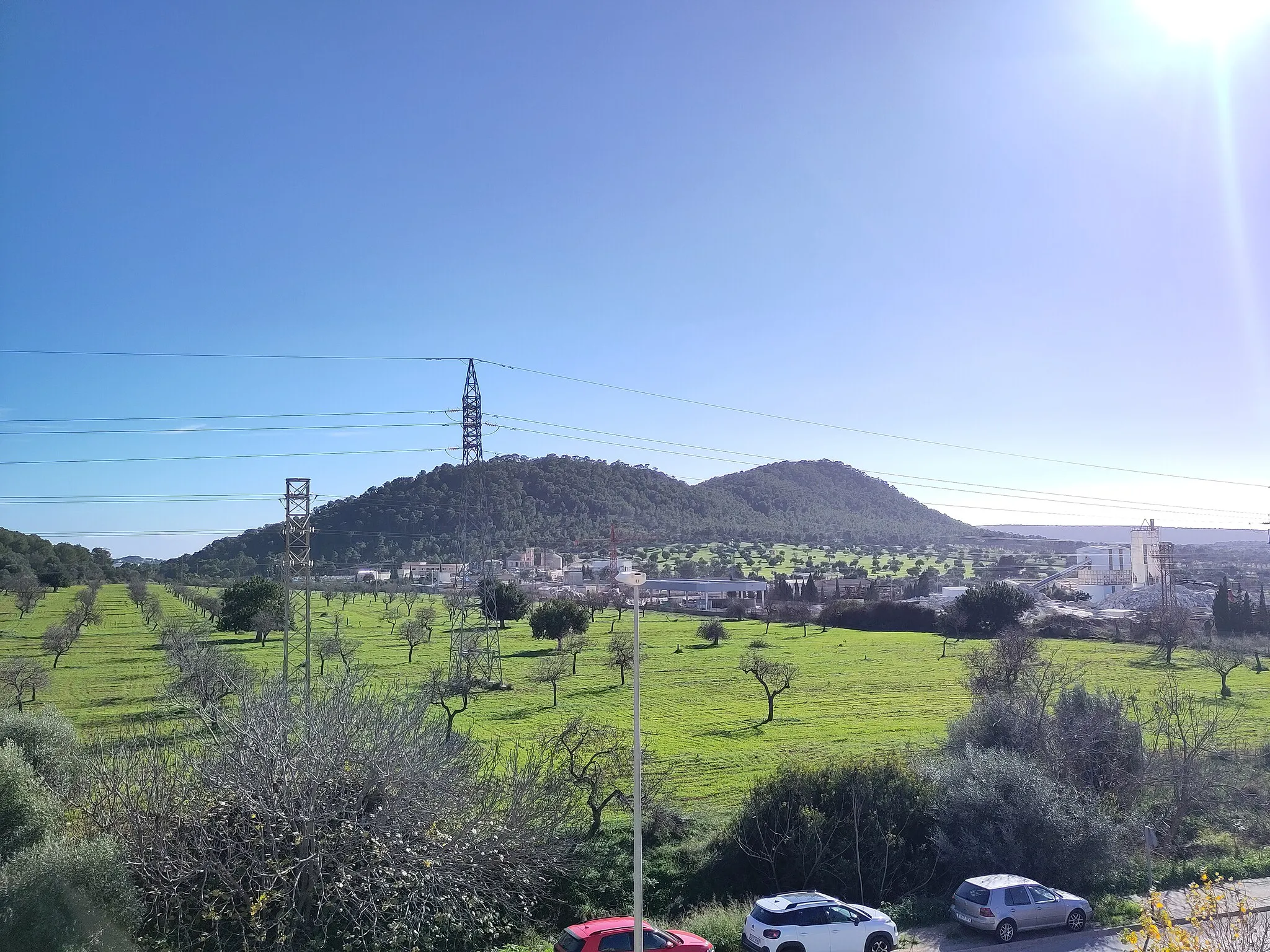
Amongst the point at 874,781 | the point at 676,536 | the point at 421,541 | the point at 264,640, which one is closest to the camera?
the point at 874,781

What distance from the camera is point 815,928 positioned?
1252cm

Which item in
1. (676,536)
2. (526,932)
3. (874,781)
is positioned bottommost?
(526,932)

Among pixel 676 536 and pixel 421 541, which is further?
pixel 421 541

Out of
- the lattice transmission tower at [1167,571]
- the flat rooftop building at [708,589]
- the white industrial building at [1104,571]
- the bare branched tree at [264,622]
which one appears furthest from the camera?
the white industrial building at [1104,571]

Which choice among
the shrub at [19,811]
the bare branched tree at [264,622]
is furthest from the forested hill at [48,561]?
the shrub at [19,811]

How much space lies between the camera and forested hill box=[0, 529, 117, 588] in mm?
41719

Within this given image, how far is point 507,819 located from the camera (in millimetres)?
16109

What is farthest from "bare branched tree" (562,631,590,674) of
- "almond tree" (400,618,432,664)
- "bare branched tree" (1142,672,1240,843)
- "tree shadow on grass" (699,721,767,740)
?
"bare branched tree" (1142,672,1240,843)

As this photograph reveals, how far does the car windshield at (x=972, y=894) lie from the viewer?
1366 centimetres

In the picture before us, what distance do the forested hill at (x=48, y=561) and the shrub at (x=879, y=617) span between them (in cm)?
5078

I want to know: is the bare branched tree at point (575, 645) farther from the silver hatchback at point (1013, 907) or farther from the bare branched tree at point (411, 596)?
the silver hatchback at point (1013, 907)

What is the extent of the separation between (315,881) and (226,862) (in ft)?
4.76

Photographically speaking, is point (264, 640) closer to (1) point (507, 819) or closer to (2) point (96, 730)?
(2) point (96, 730)

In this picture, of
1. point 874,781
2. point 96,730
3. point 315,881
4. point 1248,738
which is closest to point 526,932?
point 315,881
